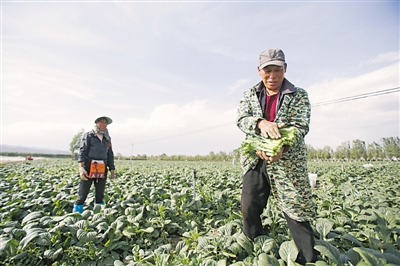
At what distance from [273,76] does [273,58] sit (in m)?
0.16

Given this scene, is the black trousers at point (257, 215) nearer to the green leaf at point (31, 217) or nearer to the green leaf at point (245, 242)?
the green leaf at point (245, 242)

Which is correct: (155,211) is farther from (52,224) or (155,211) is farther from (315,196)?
(315,196)

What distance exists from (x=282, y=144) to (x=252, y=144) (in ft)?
0.92

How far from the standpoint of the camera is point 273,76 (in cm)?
203

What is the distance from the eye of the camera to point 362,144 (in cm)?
5369

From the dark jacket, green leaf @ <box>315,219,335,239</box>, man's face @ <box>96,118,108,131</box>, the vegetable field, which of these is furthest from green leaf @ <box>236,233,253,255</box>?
man's face @ <box>96,118,108,131</box>

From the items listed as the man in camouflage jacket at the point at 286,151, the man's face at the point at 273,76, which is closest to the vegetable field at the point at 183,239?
the man in camouflage jacket at the point at 286,151

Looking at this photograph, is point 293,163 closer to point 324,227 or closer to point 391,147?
point 324,227

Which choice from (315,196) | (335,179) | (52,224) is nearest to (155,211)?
(52,224)

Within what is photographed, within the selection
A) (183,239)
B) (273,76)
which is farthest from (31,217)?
(273,76)

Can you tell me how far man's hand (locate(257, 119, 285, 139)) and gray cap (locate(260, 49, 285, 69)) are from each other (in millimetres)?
533

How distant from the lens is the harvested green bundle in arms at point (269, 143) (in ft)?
5.79

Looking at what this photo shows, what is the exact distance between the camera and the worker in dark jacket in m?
4.42

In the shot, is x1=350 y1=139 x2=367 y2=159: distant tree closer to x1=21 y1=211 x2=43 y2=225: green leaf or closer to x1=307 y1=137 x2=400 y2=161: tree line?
x1=307 y1=137 x2=400 y2=161: tree line
